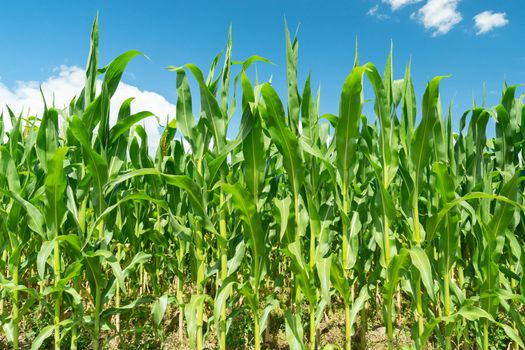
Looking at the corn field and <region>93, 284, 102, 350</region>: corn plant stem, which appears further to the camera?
<region>93, 284, 102, 350</region>: corn plant stem

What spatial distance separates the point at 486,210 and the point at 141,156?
8.34 feet

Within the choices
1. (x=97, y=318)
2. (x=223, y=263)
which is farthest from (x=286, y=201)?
(x=97, y=318)

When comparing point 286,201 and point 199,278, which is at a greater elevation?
point 286,201

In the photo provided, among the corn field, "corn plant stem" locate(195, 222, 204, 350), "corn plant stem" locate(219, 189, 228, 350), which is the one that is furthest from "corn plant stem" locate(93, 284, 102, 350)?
"corn plant stem" locate(219, 189, 228, 350)

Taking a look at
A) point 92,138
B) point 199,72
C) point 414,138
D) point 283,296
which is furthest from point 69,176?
point 283,296

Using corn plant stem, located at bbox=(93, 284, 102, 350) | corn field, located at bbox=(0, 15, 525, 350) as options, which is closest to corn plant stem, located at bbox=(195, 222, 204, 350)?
corn field, located at bbox=(0, 15, 525, 350)

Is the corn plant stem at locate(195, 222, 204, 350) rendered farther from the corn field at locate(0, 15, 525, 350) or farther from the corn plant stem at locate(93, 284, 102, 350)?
the corn plant stem at locate(93, 284, 102, 350)

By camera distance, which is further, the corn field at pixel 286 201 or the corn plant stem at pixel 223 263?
the corn plant stem at pixel 223 263

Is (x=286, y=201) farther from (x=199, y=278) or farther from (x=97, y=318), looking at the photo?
(x=97, y=318)

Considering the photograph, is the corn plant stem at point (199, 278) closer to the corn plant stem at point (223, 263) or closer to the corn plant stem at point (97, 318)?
the corn plant stem at point (223, 263)

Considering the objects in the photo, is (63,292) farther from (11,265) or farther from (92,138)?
(92,138)

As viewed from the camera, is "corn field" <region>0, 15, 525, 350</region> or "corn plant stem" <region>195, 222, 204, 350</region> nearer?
"corn field" <region>0, 15, 525, 350</region>

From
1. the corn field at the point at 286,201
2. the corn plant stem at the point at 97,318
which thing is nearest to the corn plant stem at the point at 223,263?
the corn field at the point at 286,201

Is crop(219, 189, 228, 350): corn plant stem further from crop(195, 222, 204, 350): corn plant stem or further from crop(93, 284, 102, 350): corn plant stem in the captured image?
crop(93, 284, 102, 350): corn plant stem
